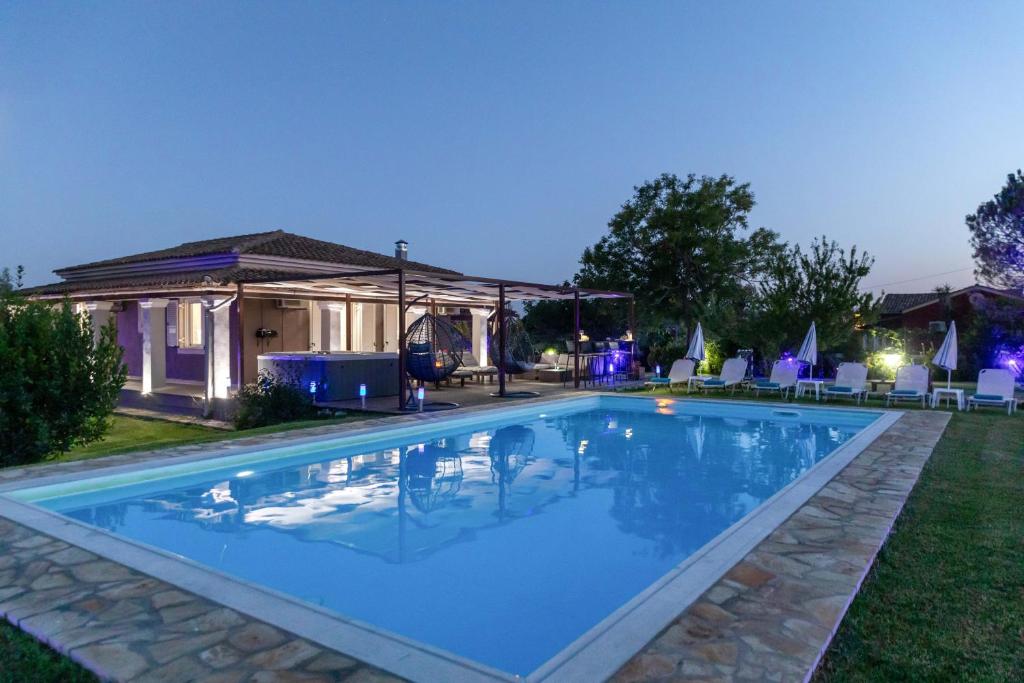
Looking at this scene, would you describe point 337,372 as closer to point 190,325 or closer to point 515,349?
point 515,349

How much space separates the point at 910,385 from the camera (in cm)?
1390

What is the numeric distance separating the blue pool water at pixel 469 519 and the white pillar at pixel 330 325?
7756mm

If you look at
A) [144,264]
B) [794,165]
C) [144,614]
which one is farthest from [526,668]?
[794,165]

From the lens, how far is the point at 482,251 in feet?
189

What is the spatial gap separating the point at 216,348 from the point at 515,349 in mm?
6766

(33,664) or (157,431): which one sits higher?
(33,664)

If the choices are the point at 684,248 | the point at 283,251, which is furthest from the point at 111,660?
the point at 684,248

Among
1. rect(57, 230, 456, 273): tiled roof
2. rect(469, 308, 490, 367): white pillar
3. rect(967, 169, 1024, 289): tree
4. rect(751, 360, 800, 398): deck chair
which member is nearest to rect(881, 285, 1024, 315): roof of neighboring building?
rect(967, 169, 1024, 289): tree

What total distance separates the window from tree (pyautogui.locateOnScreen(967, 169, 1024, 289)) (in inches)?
1034

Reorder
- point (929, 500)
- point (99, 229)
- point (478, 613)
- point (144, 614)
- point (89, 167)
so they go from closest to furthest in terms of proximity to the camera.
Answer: point (144, 614) → point (478, 613) → point (929, 500) → point (89, 167) → point (99, 229)

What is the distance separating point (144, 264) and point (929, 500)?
62.5 feet

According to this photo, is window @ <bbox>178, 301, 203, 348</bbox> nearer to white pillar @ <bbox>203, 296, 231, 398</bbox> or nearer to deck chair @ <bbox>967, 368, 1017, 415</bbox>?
white pillar @ <bbox>203, 296, 231, 398</bbox>

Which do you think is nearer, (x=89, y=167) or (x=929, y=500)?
(x=929, y=500)

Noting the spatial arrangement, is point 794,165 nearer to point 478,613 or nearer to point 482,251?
point 478,613
